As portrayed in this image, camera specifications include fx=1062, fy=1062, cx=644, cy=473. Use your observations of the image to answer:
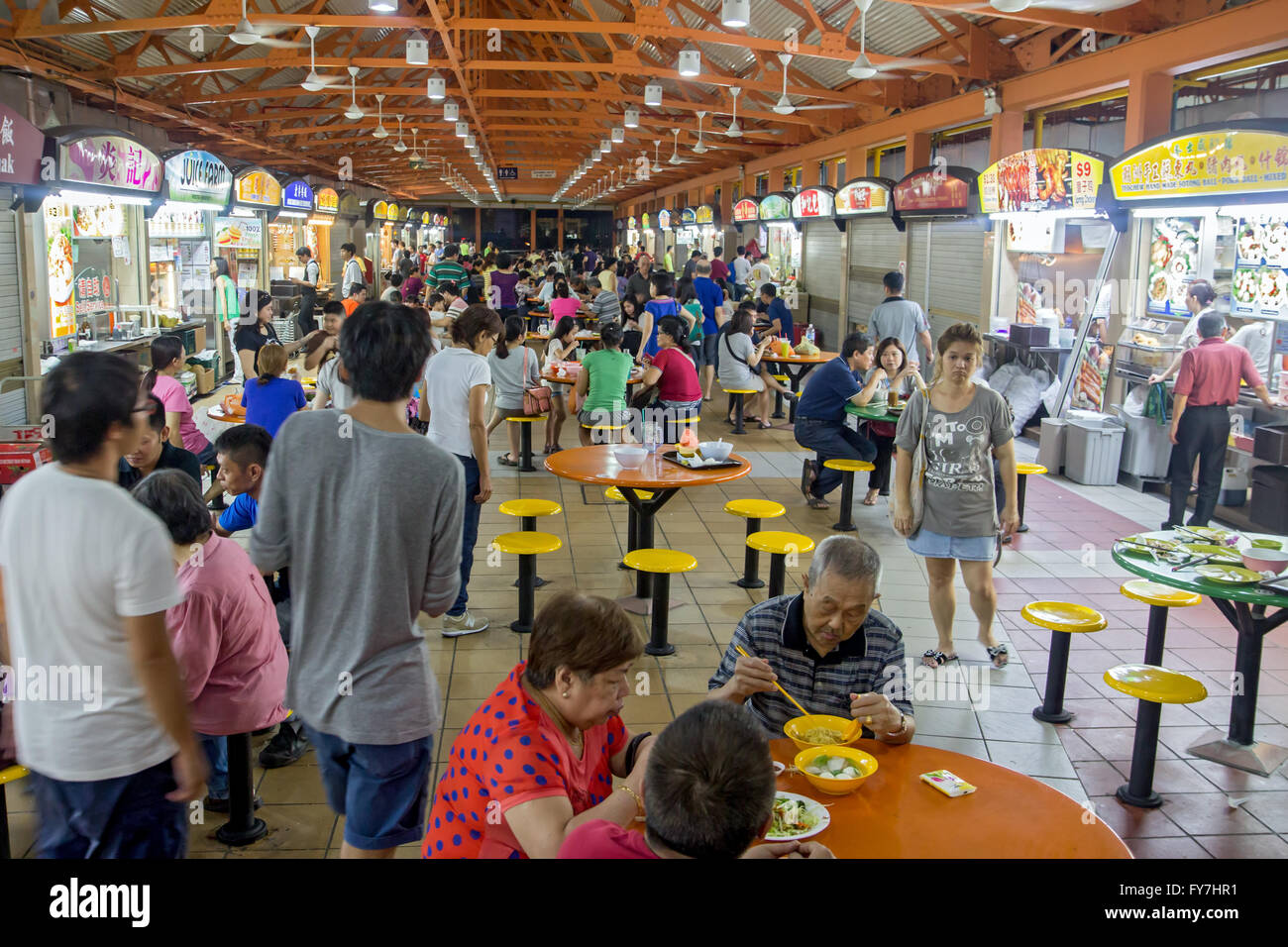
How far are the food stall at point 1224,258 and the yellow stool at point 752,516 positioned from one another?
400 centimetres

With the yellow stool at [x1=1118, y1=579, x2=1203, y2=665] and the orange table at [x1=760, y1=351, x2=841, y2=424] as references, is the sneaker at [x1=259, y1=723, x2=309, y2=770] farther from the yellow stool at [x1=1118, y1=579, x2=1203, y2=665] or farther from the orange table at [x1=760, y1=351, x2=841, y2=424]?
the orange table at [x1=760, y1=351, x2=841, y2=424]

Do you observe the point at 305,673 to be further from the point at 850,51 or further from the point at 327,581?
the point at 850,51

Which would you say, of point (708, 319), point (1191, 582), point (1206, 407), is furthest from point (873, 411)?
point (708, 319)

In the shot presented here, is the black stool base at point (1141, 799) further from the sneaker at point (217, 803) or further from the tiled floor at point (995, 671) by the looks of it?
the sneaker at point (217, 803)

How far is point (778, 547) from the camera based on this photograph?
584 centimetres

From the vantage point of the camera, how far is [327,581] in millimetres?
2562

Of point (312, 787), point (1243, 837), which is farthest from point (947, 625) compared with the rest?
point (312, 787)

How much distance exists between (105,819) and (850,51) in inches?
439

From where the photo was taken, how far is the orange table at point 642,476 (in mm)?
5551

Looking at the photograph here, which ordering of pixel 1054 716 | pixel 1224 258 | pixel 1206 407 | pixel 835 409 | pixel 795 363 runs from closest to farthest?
1. pixel 1054 716
2. pixel 1206 407
3. pixel 835 409
4. pixel 1224 258
5. pixel 795 363

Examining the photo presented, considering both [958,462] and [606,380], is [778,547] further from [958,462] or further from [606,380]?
[606,380]

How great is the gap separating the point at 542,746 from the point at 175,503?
1652 mm

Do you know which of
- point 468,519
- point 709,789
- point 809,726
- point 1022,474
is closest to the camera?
point 709,789
